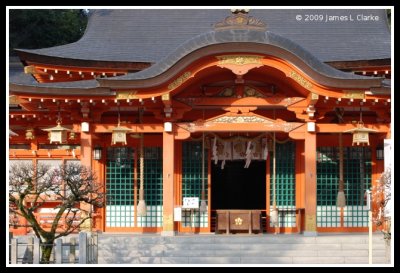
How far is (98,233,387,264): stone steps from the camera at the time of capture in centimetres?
1878

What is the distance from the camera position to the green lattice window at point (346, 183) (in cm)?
2248

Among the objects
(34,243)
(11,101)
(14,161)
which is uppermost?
(11,101)

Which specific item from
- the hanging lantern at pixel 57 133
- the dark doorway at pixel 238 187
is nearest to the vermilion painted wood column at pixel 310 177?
the dark doorway at pixel 238 187

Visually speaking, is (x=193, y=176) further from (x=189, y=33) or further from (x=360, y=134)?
(x=189, y=33)

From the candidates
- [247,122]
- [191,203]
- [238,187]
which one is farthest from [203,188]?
[238,187]

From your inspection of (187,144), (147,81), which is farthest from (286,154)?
(147,81)

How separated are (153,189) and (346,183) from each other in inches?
191

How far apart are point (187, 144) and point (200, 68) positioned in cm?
279

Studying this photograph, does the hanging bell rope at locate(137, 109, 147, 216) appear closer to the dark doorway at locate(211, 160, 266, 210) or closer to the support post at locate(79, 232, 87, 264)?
the dark doorway at locate(211, 160, 266, 210)

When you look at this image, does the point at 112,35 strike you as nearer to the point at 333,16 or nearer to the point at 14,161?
the point at 14,161

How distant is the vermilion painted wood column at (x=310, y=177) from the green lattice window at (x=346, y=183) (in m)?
1.64

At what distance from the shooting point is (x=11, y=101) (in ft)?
71.4

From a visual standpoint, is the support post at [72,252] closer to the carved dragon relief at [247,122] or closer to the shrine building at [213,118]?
the shrine building at [213,118]

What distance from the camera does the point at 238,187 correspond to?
87.5 feet
